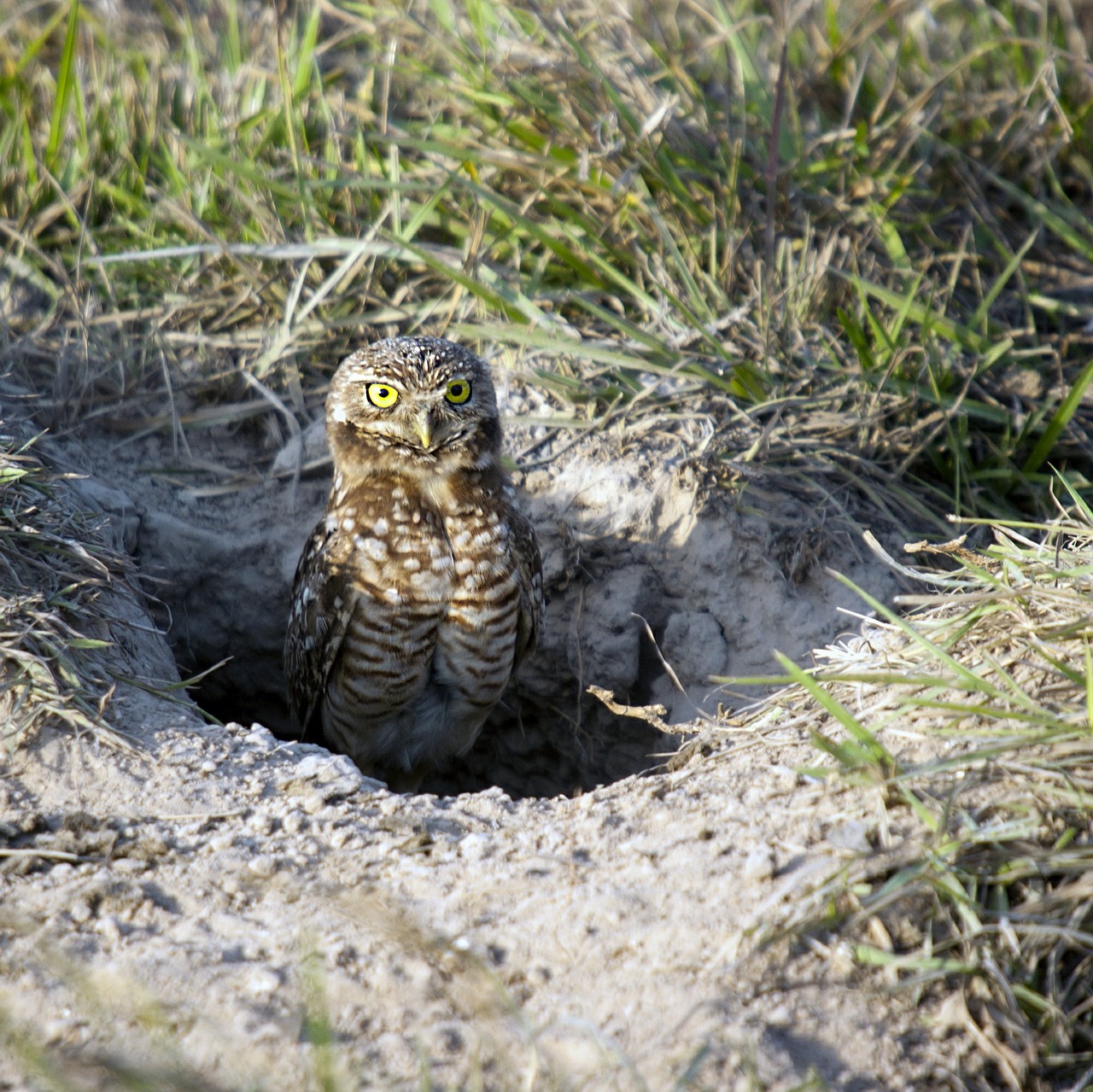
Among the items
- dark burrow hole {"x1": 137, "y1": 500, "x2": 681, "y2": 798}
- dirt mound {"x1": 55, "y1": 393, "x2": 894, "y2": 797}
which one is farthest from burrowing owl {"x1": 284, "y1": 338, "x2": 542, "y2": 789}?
dark burrow hole {"x1": 137, "y1": 500, "x2": 681, "y2": 798}

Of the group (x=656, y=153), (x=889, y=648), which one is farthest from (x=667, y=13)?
(x=889, y=648)

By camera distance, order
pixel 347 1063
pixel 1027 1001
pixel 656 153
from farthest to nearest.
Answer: pixel 656 153 → pixel 1027 1001 → pixel 347 1063

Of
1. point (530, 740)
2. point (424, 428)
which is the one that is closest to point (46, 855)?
point (424, 428)

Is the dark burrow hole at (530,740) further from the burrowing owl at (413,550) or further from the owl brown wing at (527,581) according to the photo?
the burrowing owl at (413,550)

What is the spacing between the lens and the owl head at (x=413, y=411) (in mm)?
3354

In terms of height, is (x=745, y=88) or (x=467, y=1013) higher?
(x=745, y=88)

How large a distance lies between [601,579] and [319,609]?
1.04 metres

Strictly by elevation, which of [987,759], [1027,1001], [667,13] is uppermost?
[667,13]

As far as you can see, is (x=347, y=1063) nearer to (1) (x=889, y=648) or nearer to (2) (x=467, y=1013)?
(2) (x=467, y=1013)

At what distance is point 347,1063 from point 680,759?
128 centimetres

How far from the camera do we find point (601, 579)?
394 centimetres

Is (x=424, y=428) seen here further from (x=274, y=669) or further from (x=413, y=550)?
(x=274, y=669)

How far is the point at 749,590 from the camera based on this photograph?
384 cm

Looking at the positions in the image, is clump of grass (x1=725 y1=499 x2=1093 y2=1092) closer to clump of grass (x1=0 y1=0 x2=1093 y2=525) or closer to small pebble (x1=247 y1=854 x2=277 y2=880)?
small pebble (x1=247 y1=854 x2=277 y2=880)
